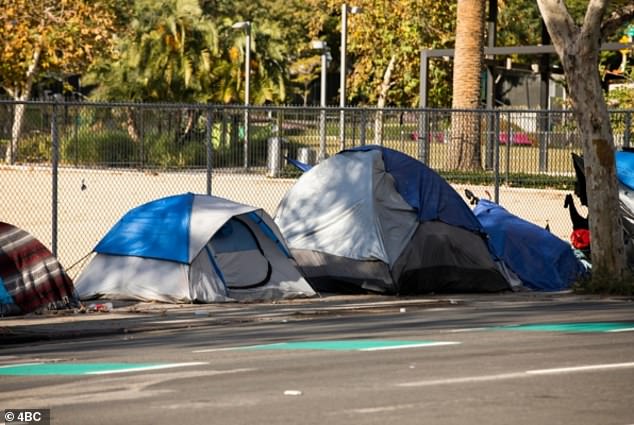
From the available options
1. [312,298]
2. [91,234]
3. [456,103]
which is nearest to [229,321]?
[312,298]

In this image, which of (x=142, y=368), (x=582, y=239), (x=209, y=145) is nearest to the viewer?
(x=142, y=368)

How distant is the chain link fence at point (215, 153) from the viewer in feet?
63.8

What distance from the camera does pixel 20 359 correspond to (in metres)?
11.3

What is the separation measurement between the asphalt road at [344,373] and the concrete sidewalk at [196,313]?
0.35 meters

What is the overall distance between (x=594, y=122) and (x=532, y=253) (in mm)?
2629

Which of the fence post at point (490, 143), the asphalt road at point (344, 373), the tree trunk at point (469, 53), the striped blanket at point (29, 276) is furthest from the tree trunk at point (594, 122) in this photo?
the tree trunk at point (469, 53)

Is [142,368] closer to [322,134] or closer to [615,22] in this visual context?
[615,22]

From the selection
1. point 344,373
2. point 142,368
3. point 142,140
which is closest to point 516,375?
point 344,373

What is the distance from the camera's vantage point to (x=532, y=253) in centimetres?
1809

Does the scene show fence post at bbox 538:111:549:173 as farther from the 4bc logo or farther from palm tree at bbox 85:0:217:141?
palm tree at bbox 85:0:217:141

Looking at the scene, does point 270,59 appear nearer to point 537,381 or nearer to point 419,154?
point 419,154

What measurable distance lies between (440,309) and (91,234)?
888 centimetres

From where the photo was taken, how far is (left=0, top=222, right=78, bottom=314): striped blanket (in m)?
14.4

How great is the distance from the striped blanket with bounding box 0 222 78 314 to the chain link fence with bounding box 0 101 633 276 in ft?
6.92
